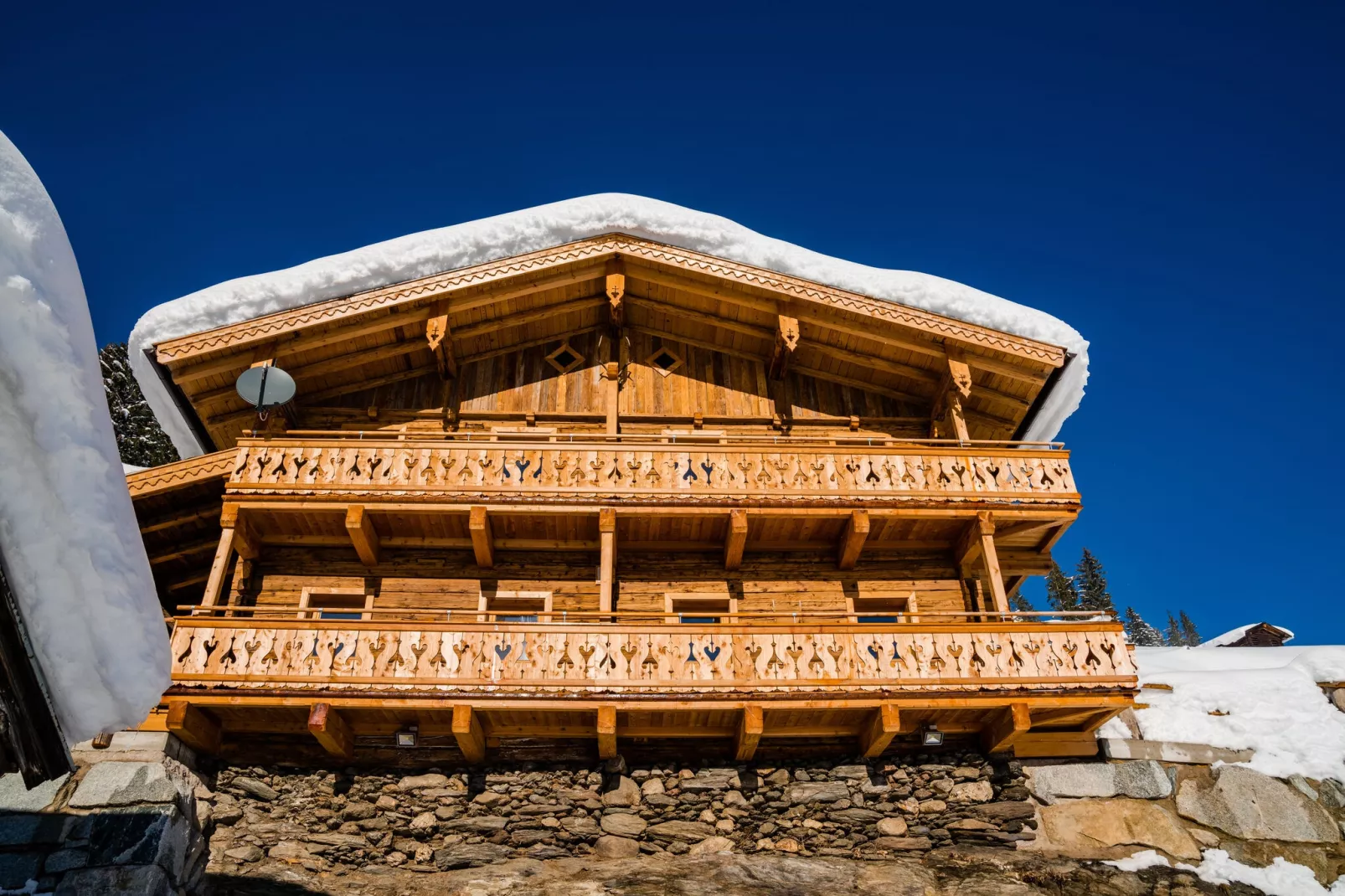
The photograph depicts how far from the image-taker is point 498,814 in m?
14.0

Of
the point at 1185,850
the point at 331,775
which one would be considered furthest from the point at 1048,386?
the point at 331,775

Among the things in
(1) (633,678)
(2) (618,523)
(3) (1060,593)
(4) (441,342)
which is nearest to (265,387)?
(4) (441,342)

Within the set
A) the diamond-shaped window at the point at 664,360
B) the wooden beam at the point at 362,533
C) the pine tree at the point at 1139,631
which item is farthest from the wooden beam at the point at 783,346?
the pine tree at the point at 1139,631

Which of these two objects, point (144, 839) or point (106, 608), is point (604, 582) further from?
point (106, 608)

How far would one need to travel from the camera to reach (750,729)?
13.8 meters

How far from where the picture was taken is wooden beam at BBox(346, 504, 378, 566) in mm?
16250

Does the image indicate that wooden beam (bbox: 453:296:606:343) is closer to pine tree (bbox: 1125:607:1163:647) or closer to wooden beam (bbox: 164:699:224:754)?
wooden beam (bbox: 164:699:224:754)

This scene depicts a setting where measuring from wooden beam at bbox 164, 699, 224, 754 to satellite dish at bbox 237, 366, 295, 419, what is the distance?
5949mm

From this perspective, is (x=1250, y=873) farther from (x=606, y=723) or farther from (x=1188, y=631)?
(x=1188, y=631)

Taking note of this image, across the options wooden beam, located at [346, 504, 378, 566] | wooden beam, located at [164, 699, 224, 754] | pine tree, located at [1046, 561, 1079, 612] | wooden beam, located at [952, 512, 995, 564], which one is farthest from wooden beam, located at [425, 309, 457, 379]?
pine tree, located at [1046, 561, 1079, 612]

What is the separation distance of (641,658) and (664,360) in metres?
8.02

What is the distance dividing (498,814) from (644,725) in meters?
2.48

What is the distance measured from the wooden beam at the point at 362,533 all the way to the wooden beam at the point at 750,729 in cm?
714

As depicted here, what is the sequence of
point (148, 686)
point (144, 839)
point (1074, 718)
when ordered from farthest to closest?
1. point (1074, 718)
2. point (144, 839)
3. point (148, 686)
